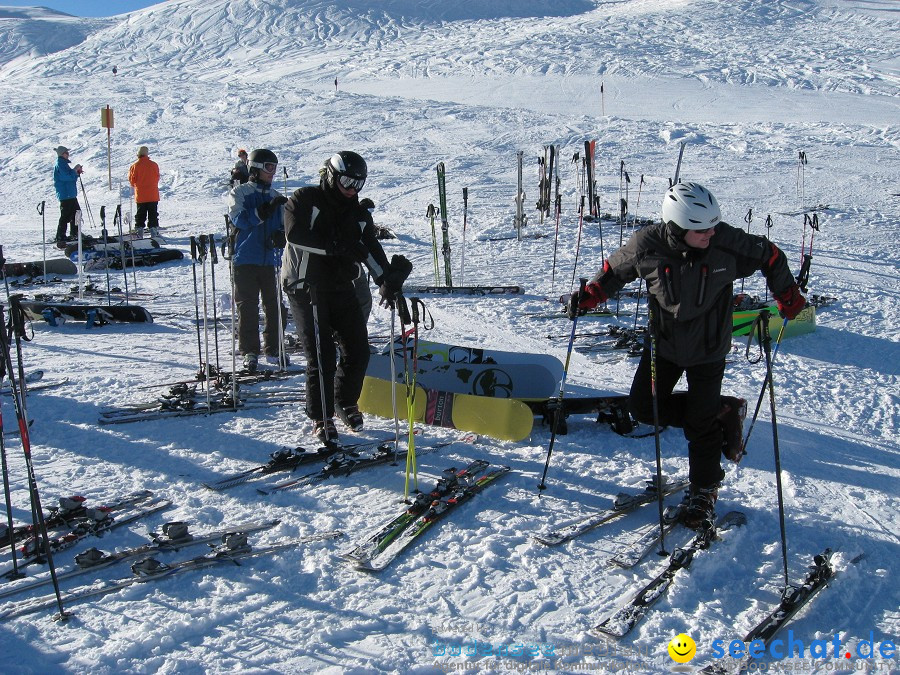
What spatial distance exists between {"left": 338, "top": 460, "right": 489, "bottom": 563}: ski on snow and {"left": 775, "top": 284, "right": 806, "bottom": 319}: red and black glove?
1.86m

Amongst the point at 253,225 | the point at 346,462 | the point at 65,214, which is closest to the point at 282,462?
the point at 346,462

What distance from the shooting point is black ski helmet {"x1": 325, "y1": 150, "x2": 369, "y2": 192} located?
4.55 m

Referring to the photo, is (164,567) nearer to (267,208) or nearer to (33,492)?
(33,492)

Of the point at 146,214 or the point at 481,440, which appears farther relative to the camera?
the point at 146,214

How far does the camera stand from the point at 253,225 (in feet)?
21.1

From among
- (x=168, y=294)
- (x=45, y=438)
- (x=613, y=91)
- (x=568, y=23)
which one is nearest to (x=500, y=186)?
(x=168, y=294)

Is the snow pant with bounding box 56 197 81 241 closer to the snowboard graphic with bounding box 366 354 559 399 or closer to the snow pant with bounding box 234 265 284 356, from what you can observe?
the snow pant with bounding box 234 265 284 356

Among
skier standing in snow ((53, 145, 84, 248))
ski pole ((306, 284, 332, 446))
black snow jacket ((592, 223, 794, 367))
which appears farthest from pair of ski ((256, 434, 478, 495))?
skier standing in snow ((53, 145, 84, 248))

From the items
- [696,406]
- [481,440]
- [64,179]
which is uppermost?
[64,179]

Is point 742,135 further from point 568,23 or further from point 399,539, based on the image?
point 568,23

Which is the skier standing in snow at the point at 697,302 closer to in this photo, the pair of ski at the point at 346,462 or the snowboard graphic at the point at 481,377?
the pair of ski at the point at 346,462

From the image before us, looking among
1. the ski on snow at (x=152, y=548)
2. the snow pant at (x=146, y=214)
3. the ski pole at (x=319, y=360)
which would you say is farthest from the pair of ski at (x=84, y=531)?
the snow pant at (x=146, y=214)

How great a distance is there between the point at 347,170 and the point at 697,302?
7.01 ft

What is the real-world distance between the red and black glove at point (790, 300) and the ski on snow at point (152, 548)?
109 inches
